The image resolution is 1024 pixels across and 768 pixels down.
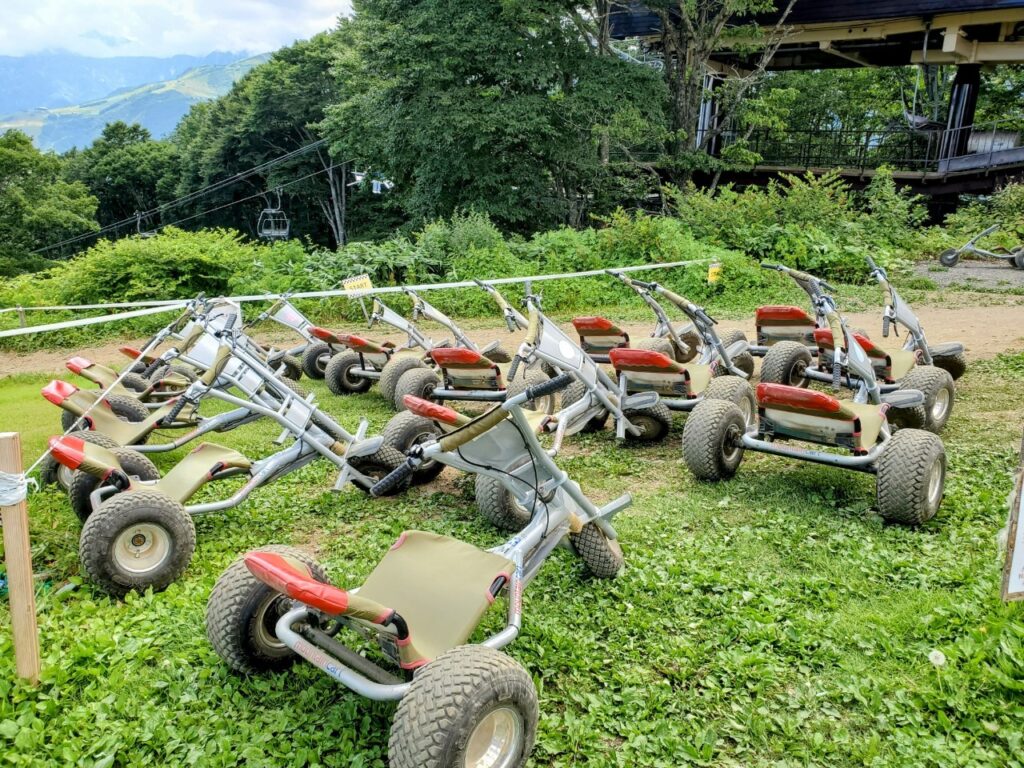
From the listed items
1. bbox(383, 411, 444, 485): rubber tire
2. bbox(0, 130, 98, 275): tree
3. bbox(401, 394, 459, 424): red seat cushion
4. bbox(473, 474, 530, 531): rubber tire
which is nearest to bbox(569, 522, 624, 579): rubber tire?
bbox(473, 474, 530, 531): rubber tire

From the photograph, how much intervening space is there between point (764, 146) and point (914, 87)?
8079 mm

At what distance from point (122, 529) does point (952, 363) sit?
724cm

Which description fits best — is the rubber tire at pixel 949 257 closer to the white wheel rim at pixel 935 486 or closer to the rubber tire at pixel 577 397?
the rubber tire at pixel 577 397

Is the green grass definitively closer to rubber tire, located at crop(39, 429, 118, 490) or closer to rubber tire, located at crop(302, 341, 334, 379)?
rubber tire, located at crop(39, 429, 118, 490)

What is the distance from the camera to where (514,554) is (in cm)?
329

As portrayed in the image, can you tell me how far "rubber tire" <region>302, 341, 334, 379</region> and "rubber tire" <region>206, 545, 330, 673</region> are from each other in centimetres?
547

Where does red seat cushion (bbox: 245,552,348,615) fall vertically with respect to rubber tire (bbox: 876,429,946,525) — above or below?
above

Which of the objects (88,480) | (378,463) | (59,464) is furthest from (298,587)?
(59,464)

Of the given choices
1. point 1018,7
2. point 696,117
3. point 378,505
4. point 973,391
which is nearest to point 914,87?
point 1018,7

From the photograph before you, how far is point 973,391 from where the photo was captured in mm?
7461

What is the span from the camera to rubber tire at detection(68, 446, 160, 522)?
455cm

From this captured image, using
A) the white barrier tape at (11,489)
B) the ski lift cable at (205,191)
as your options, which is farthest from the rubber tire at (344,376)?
the ski lift cable at (205,191)

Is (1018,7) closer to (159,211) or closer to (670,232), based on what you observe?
(670,232)

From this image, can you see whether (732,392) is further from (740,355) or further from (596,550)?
(596,550)
